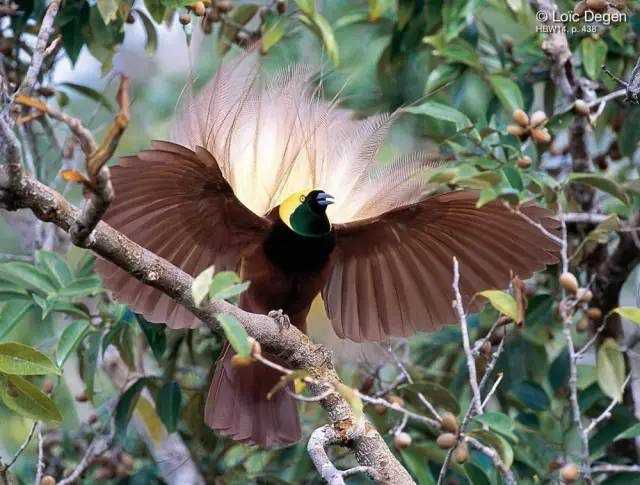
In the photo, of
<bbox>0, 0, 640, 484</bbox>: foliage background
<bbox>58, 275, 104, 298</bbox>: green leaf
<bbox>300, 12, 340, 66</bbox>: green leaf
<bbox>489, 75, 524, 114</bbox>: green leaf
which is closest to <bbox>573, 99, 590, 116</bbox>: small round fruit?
<bbox>0, 0, 640, 484</bbox>: foliage background

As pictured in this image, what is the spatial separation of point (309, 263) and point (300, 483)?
2.37 feet

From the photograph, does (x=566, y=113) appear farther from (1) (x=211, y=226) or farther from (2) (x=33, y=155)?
(2) (x=33, y=155)

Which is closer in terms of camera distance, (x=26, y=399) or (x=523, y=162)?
(x=26, y=399)

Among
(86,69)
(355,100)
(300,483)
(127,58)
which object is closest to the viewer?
(300,483)

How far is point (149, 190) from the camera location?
9.11 ft

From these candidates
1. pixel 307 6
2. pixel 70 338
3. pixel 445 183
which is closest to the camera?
pixel 445 183

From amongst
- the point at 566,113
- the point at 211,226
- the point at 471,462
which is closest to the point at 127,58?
the point at 211,226

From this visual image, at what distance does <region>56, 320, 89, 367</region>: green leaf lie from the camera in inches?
103

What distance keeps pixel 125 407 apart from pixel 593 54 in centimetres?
167

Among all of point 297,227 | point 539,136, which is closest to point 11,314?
point 297,227

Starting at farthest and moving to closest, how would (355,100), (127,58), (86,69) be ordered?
(86,69) < (127,58) < (355,100)

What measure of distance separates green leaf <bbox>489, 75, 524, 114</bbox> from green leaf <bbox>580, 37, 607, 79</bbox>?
21 centimetres

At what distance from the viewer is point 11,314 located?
2.69 m

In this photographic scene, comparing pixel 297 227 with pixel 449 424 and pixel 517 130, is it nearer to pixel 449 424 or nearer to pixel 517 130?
pixel 517 130
